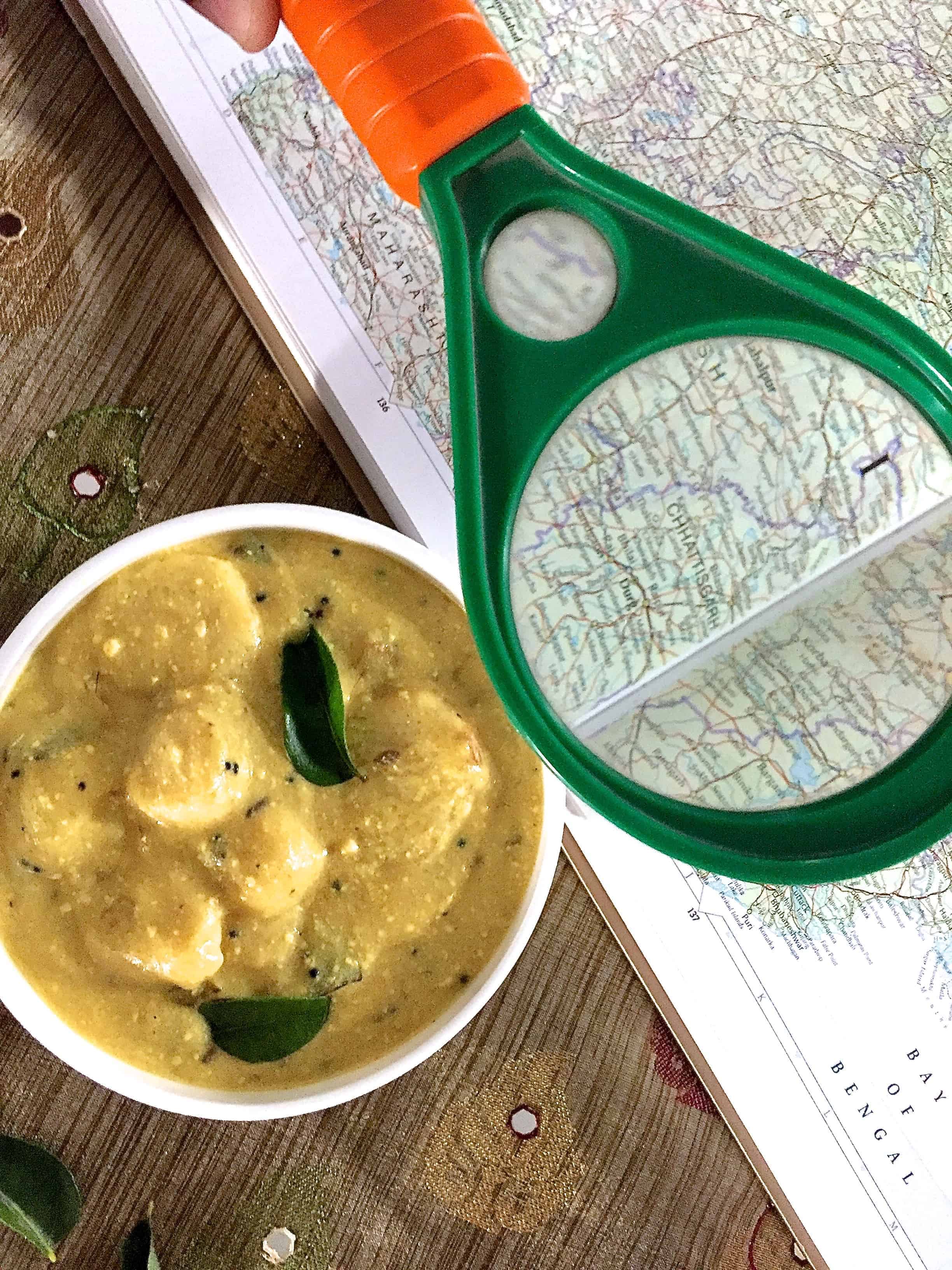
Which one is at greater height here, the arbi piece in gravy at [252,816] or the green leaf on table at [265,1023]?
the arbi piece in gravy at [252,816]

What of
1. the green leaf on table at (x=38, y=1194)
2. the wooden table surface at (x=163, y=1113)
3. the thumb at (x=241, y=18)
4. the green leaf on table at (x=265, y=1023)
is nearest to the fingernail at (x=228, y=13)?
A: the thumb at (x=241, y=18)

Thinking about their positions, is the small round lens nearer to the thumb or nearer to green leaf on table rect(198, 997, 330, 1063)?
the thumb

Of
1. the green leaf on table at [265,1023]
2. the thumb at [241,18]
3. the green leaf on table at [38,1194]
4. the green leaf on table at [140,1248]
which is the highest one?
the thumb at [241,18]

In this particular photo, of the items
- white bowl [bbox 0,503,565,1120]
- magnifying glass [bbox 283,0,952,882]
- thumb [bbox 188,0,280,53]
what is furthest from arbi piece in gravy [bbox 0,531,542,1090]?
thumb [bbox 188,0,280,53]

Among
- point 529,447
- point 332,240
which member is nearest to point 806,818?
point 529,447

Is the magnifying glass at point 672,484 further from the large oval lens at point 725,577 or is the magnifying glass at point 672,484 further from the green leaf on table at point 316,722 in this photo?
the green leaf on table at point 316,722

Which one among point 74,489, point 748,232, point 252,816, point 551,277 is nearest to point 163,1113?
point 252,816
